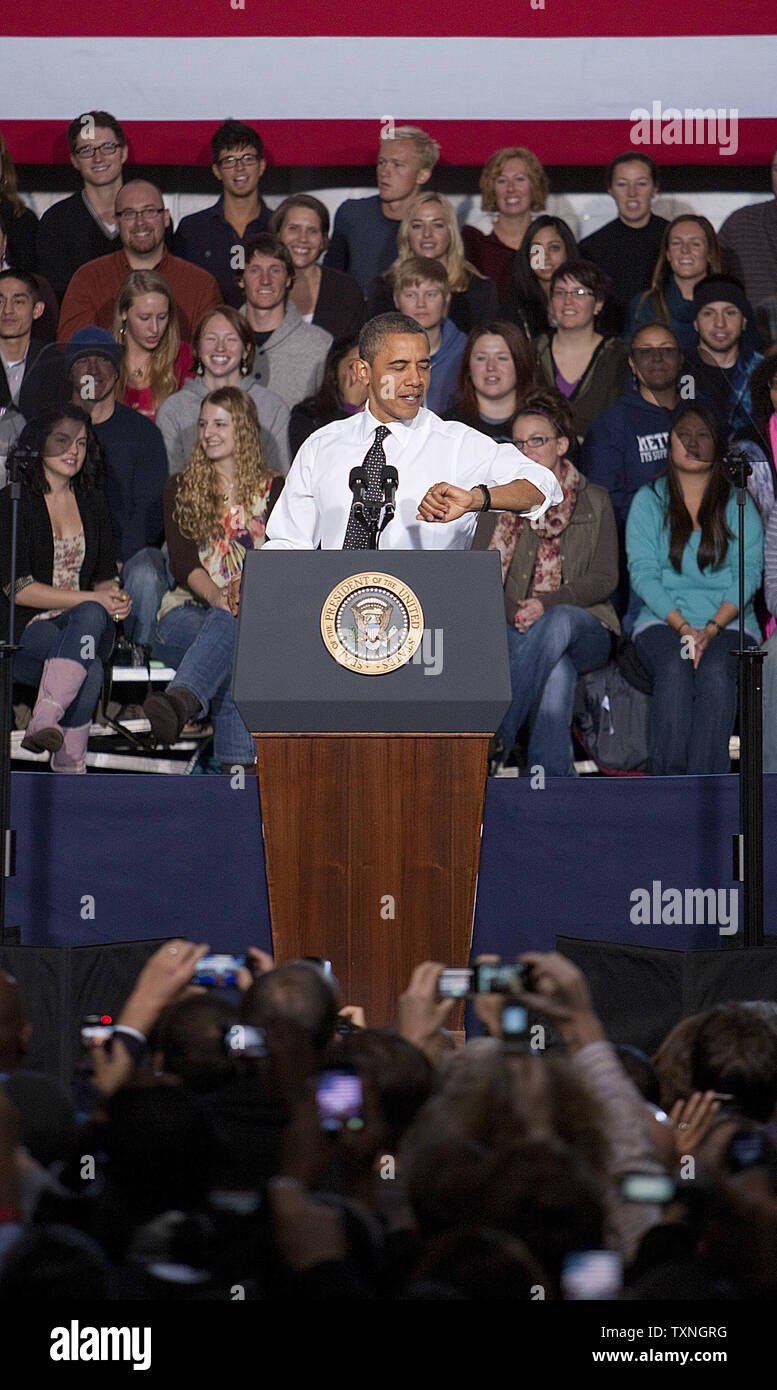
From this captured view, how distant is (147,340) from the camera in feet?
16.4

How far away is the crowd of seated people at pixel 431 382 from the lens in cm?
425

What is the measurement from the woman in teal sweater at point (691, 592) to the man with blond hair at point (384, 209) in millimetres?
1407

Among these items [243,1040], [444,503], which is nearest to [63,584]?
[444,503]

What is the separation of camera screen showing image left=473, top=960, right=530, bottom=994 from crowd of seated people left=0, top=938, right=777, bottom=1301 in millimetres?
68

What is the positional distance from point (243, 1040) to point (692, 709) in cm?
278

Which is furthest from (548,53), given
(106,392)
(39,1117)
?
(39,1117)

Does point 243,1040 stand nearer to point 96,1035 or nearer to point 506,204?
point 96,1035

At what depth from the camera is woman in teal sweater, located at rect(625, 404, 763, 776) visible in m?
4.17

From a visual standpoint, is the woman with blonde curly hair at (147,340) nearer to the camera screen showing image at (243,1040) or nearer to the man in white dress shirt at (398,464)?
the man in white dress shirt at (398,464)

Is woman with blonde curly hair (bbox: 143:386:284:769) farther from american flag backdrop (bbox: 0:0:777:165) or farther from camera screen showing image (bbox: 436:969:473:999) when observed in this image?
camera screen showing image (bbox: 436:969:473:999)
